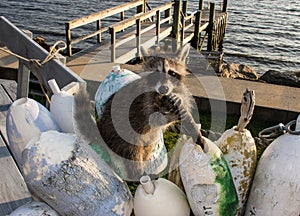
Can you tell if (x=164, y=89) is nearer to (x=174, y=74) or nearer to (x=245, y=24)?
(x=174, y=74)

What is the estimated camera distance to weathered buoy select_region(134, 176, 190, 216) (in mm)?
1525

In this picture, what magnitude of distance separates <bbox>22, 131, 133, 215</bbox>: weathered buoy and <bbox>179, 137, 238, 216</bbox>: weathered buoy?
0.27 metres

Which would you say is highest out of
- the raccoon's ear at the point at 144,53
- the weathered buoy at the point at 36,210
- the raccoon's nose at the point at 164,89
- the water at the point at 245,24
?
the raccoon's ear at the point at 144,53

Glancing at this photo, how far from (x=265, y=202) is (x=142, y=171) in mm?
678

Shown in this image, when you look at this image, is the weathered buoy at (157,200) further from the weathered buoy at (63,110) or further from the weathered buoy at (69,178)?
the weathered buoy at (63,110)

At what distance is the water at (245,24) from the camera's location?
46.6 ft

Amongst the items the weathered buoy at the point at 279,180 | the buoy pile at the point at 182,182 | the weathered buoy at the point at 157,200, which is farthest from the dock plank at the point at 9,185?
the weathered buoy at the point at 279,180

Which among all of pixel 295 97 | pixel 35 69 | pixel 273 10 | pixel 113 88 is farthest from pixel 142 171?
pixel 273 10

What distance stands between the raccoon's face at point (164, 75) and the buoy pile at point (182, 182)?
230 mm

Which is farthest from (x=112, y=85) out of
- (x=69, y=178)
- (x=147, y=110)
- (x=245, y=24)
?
(x=245, y=24)

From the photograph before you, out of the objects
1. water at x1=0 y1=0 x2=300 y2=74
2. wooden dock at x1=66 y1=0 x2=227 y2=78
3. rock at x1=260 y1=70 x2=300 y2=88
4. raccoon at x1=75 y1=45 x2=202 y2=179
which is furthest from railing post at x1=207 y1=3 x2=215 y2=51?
raccoon at x1=75 y1=45 x2=202 y2=179

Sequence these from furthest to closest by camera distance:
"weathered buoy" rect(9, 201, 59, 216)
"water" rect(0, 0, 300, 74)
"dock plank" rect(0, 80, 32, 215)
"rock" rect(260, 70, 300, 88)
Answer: "water" rect(0, 0, 300, 74)
"rock" rect(260, 70, 300, 88)
"dock plank" rect(0, 80, 32, 215)
"weathered buoy" rect(9, 201, 59, 216)

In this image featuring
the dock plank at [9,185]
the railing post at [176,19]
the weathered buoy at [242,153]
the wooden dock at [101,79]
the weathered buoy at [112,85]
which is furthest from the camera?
the railing post at [176,19]

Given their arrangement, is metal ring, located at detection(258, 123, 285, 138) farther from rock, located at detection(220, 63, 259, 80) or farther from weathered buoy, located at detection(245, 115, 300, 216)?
rock, located at detection(220, 63, 259, 80)
